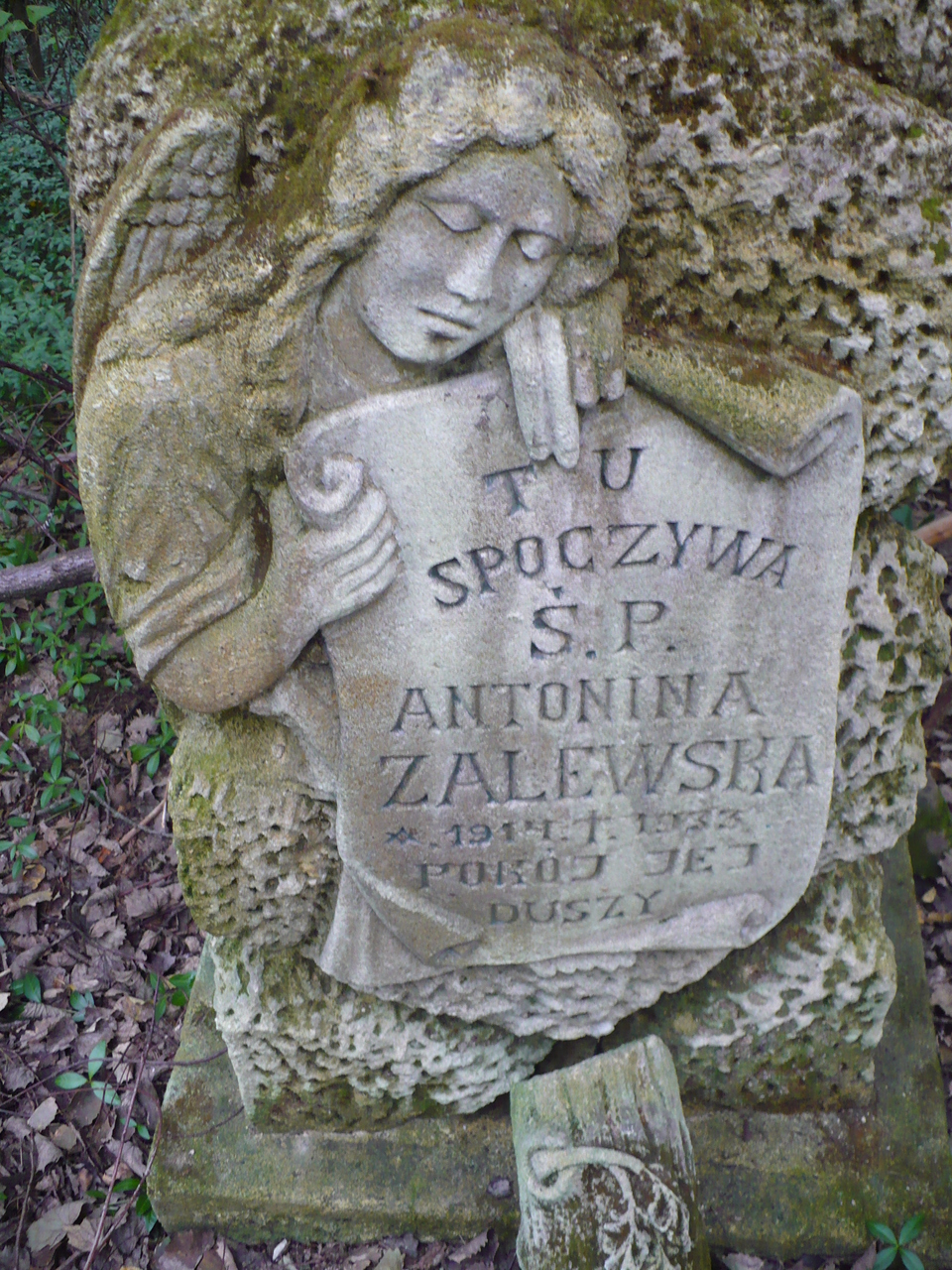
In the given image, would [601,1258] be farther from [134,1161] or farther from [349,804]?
[134,1161]

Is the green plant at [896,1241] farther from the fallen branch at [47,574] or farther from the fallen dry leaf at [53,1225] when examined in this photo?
the fallen branch at [47,574]

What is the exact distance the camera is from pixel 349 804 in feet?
6.58

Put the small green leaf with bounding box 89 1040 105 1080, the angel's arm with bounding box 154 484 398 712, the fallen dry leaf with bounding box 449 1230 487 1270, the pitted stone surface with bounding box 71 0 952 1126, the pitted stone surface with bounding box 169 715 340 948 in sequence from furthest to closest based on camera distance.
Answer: the small green leaf with bounding box 89 1040 105 1080
the fallen dry leaf with bounding box 449 1230 487 1270
the pitted stone surface with bounding box 169 715 340 948
the angel's arm with bounding box 154 484 398 712
the pitted stone surface with bounding box 71 0 952 1126

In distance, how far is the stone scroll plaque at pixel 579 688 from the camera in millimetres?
1733

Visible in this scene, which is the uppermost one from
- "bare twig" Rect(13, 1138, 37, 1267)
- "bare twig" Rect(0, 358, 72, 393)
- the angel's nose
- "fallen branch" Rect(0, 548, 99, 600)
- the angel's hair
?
the angel's hair

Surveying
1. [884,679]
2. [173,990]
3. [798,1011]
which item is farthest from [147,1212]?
[884,679]

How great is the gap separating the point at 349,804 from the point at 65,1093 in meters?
1.60

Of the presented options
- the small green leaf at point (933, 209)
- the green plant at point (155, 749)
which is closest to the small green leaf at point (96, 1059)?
the green plant at point (155, 749)

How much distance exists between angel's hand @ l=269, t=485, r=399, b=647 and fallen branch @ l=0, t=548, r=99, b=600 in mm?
1858

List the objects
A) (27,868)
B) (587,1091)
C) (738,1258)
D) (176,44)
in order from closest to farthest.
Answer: (176,44)
(587,1091)
(738,1258)
(27,868)

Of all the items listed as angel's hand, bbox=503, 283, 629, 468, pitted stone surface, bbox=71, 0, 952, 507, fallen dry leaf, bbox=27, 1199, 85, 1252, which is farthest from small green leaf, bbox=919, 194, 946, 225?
fallen dry leaf, bbox=27, 1199, 85, 1252

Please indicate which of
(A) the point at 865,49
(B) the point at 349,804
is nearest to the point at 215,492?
(B) the point at 349,804

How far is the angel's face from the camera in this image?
145 cm

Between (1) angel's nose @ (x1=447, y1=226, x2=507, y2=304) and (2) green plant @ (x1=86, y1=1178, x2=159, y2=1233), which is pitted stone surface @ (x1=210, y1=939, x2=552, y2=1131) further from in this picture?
(1) angel's nose @ (x1=447, y1=226, x2=507, y2=304)
